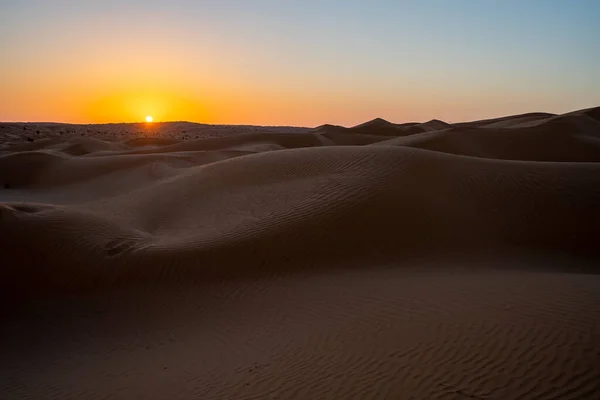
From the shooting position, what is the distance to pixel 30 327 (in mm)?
6484

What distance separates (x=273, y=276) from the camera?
7.01m

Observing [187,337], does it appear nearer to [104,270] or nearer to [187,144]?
[104,270]

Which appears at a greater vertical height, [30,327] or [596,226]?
[596,226]

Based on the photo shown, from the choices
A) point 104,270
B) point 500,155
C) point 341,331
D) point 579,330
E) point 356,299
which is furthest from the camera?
point 500,155

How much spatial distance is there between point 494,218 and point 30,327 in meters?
7.32

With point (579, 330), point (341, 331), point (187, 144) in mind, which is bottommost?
point (341, 331)

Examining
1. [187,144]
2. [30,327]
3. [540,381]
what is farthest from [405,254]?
[187,144]

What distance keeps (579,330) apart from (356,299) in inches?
91.6

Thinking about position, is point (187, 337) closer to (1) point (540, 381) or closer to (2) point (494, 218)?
(1) point (540, 381)

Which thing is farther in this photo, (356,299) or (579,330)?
(356,299)

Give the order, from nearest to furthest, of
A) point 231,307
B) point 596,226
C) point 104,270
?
1. point 231,307
2. point 104,270
3. point 596,226

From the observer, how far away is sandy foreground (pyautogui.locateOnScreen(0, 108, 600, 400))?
4008mm

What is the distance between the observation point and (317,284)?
21.2 ft

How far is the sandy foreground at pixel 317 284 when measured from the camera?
13.1 feet
